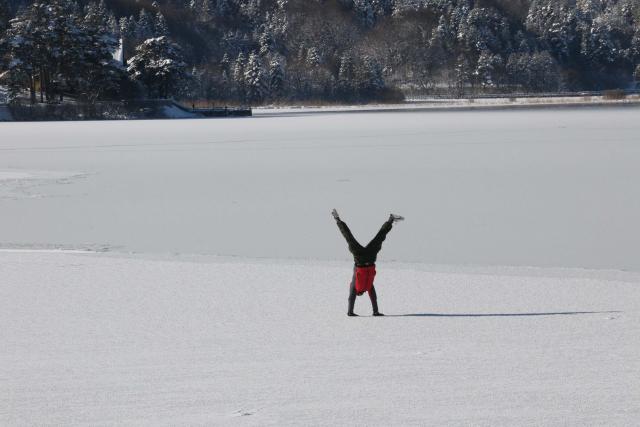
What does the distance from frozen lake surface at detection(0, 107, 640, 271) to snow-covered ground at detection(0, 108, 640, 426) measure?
8 cm

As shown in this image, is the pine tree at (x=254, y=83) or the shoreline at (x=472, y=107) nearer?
the shoreline at (x=472, y=107)

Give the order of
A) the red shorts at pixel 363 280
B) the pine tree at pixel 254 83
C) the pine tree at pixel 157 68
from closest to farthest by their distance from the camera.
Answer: the red shorts at pixel 363 280 < the pine tree at pixel 157 68 < the pine tree at pixel 254 83

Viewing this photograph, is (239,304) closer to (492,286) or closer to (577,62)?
(492,286)

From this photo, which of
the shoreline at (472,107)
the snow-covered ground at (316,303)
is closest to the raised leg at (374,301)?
the snow-covered ground at (316,303)

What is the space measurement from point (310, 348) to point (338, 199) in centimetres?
1129

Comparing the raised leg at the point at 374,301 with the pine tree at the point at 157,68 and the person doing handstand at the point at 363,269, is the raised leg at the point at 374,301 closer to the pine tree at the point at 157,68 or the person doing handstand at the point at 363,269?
the person doing handstand at the point at 363,269

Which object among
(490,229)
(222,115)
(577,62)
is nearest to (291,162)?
(490,229)

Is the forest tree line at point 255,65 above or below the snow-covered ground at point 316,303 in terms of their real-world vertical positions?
above

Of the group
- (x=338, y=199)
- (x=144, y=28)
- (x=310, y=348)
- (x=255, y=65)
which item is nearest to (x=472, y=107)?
(x=255, y=65)

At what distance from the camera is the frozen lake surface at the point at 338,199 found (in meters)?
13.1

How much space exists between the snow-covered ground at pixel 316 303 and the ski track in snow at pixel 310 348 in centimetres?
2

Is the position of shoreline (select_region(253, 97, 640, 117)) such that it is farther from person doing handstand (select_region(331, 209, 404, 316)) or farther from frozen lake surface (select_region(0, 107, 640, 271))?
person doing handstand (select_region(331, 209, 404, 316))

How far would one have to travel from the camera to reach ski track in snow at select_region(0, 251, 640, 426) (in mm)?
5695

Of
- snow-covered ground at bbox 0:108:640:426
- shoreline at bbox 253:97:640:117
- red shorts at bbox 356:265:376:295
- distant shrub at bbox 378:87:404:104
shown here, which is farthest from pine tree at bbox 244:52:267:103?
red shorts at bbox 356:265:376:295
